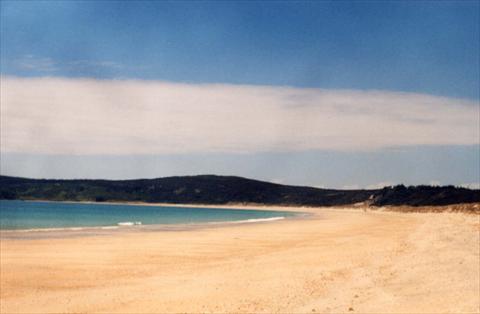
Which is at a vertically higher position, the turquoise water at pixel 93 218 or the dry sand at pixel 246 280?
the dry sand at pixel 246 280

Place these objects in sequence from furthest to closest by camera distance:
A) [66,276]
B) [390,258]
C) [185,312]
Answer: [390,258] → [66,276] → [185,312]

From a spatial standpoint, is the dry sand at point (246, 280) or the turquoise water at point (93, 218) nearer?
the dry sand at point (246, 280)

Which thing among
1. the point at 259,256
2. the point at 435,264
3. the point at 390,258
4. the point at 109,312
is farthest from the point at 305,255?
the point at 109,312

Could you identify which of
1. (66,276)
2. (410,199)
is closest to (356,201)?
(410,199)

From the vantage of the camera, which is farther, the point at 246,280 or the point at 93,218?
the point at 93,218

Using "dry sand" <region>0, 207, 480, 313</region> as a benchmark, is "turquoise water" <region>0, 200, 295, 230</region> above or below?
below

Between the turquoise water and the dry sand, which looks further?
the turquoise water

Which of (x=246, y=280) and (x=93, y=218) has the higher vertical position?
(x=246, y=280)

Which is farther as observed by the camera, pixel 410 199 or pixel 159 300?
pixel 410 199

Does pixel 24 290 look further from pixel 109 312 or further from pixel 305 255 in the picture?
pixel 305 255

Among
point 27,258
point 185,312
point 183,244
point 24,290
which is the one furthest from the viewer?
point 183,244

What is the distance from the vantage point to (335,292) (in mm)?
13648

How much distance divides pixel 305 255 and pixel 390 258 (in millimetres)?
3595

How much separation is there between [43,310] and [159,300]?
2702 mm
